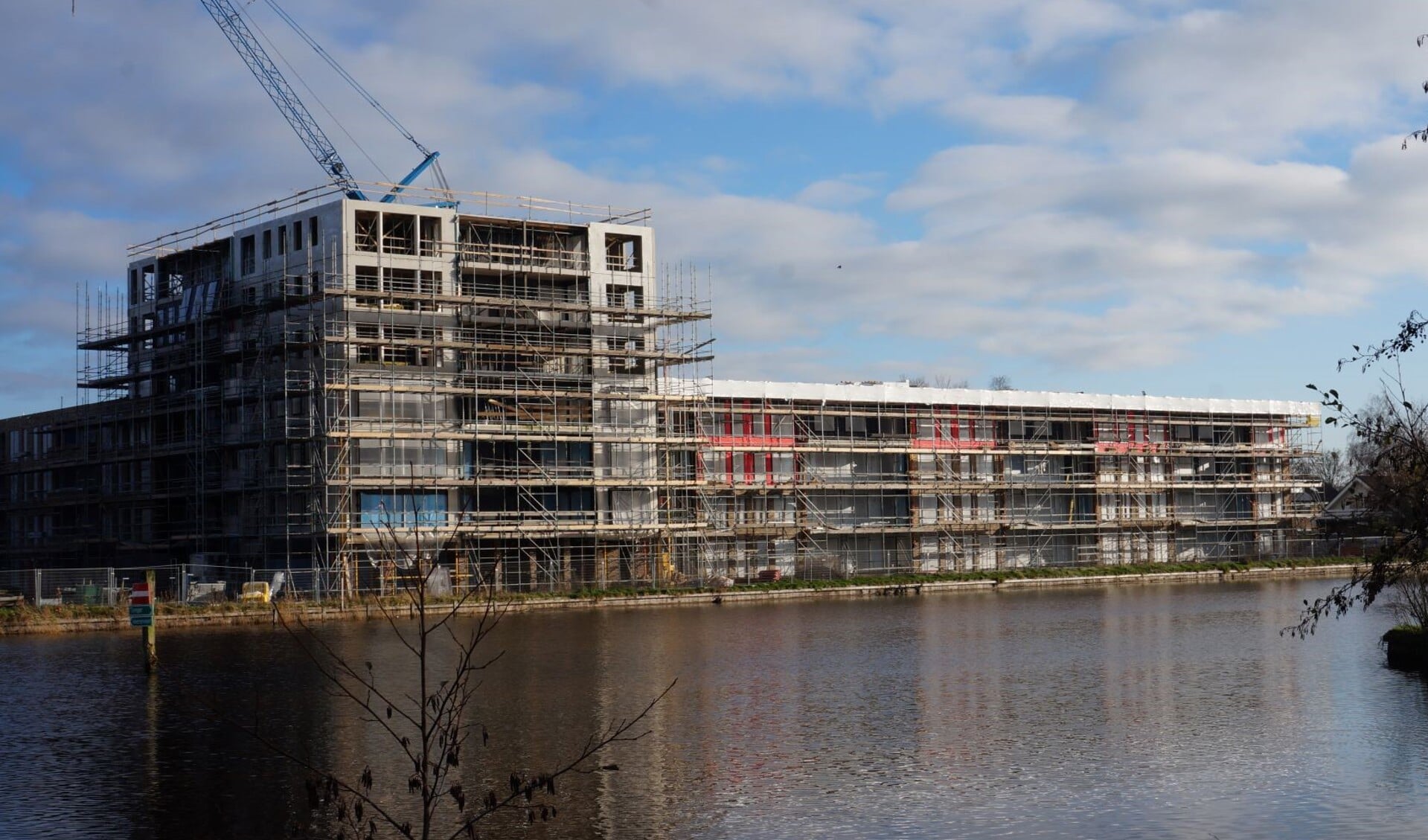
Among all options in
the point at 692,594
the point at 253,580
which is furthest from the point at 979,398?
the point at 253,580

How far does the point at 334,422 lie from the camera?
195ft

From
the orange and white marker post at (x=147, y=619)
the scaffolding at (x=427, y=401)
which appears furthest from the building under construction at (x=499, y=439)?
the orange and white marker post at (x=147, y=619)

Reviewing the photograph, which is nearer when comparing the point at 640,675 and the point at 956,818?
the point at 956,818

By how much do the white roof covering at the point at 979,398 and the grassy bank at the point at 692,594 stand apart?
354 inches

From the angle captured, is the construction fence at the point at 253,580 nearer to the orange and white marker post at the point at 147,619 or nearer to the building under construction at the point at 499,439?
the building under construction at the point at 499,439

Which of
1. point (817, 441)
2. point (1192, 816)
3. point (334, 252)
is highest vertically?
point (334, 252)

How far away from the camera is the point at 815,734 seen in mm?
24438

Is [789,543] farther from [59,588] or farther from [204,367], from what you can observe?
[59,588]

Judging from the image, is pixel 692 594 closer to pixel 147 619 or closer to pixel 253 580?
pixel 253 580

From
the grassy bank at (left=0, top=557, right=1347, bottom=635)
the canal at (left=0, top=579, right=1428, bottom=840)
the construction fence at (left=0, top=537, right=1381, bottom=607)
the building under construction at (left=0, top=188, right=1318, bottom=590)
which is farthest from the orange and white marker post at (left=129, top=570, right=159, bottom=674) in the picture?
the building under construction at (left=0, top=188, right=1318, bottom=590)

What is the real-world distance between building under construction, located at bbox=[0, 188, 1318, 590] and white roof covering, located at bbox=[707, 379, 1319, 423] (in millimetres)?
174

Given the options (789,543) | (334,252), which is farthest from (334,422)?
(789,543)

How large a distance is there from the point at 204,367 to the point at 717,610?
1095 inches

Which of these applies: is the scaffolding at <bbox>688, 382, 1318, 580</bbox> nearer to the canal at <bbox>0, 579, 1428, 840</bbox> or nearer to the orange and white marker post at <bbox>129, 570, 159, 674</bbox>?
the canal at <bbox>0, 579, 1428, 840</bbox>
